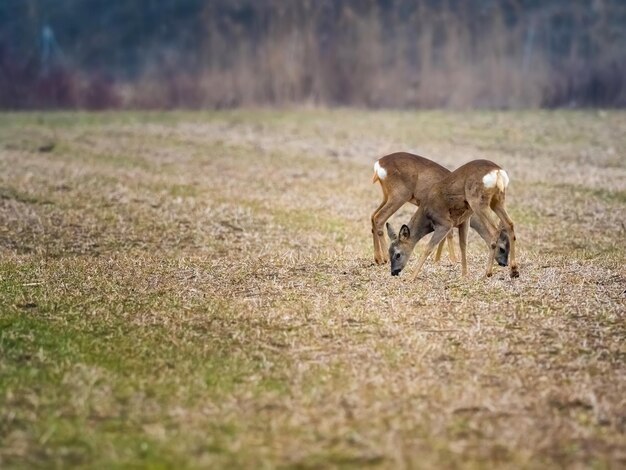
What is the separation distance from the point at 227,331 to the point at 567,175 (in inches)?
348

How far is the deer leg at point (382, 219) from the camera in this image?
9.19 m

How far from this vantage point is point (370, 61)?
2616 centimetres

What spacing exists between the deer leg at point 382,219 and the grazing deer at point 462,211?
33 cm

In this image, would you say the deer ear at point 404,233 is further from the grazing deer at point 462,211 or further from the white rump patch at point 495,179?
the white rump patch at point 495,179

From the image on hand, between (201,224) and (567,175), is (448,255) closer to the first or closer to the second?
(201,224)

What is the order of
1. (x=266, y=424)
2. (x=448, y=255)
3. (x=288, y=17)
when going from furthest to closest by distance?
(x=288, y=17) → (x=448, y=255) → (x=266, y=424)

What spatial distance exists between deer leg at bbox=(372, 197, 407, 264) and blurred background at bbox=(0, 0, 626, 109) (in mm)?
15442

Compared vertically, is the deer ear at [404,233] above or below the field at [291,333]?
above

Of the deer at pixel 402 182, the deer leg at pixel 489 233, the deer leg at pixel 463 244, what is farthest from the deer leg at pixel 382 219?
the deer leg at pixel 489 233

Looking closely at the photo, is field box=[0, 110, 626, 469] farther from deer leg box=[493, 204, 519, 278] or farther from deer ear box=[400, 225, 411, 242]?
deer ear box=[400, 225, 411, 242]

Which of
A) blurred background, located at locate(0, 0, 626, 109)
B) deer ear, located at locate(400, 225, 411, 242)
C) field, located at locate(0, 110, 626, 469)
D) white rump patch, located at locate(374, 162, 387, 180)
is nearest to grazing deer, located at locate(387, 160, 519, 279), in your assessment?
deer ear, located at locate(400, 225, 411, 242)

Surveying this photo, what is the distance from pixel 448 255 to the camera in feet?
31.5

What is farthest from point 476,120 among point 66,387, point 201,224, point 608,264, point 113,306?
point 66,387

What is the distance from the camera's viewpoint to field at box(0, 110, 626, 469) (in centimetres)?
498
